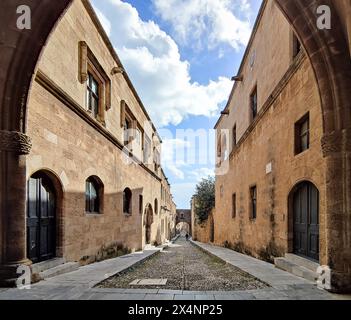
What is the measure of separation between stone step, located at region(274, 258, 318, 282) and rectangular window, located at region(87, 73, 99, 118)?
6.13 meters

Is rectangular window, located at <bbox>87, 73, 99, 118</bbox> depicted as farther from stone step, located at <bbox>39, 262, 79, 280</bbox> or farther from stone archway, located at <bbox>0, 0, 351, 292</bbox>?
stone step, located at <bbox>39, 262, 79, 280</bbox>

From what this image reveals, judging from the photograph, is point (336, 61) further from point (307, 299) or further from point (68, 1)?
point (68, 1)

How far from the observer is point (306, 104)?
5734 millimetres

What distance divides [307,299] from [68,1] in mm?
5221

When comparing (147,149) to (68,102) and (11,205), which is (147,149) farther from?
(11,205)

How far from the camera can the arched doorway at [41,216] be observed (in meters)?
5.09

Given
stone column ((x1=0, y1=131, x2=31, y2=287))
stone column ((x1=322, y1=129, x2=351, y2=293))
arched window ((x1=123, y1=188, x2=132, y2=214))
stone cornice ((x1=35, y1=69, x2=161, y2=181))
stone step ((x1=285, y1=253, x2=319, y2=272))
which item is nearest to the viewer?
stone column ((x1=322, y1=129, x2=351, y2=293))

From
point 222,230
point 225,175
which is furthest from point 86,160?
point 222,230

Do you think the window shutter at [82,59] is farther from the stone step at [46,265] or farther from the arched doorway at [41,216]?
the stone step at [46,265]

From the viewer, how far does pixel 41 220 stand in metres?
5.41

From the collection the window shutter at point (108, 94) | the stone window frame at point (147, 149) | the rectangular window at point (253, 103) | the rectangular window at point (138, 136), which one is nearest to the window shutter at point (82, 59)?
the window shutter at point (108, 94)

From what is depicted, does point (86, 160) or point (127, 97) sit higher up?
point (127, 97)

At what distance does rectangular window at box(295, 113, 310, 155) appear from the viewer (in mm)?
5988

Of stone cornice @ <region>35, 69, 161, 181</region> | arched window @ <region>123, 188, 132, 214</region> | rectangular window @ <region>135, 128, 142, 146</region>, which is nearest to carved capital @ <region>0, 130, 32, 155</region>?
stone cornice @ <region>35, 69, 161, 181</region>
